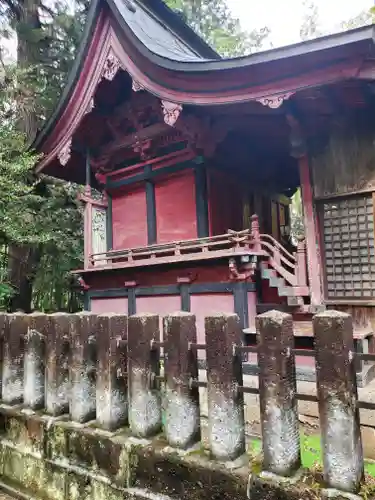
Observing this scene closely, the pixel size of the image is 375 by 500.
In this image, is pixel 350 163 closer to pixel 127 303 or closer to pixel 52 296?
pixel 127 303

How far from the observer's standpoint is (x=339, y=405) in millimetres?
2074

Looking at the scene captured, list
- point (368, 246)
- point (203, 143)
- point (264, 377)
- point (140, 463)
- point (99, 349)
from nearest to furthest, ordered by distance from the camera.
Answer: point (264, 377) → point (140, 463) → point (99, 349) → point (368, 246) → point (203, 143)

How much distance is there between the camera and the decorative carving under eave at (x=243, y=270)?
626 cm

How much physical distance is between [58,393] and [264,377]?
2.06 metres

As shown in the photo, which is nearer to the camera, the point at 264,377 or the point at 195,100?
the point at 264,377

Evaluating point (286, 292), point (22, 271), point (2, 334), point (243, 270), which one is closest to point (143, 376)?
point (2, 334)

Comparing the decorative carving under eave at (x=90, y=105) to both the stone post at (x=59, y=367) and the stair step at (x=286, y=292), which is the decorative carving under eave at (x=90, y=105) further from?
the stone post at (x=59, y=367)

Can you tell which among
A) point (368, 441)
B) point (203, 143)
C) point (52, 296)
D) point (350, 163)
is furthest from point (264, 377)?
point (52, 296)

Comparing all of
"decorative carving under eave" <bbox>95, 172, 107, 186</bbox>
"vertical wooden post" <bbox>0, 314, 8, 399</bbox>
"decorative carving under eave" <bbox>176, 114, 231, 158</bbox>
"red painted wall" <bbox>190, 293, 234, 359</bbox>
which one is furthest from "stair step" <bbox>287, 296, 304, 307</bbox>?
"decorative carving under eave" <bbox>95, 172, 107, 186</bbox>

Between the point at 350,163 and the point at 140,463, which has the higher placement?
the point at 350,163

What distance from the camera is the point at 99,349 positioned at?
3.13 metres

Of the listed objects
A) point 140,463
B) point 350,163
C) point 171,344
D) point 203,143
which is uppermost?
point 203,143

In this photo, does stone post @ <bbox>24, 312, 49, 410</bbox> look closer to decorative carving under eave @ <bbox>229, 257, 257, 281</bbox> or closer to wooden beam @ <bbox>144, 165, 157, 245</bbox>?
decorative carving under eave @ <bbox>229, 257, 257, 281</bbox>

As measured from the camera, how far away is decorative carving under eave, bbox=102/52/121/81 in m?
7.39
